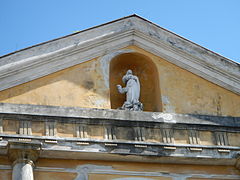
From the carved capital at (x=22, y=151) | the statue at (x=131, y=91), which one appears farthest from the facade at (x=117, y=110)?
the statue at (x=131, y=91)

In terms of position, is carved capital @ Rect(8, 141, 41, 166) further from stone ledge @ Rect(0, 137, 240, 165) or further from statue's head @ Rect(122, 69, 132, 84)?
statue's head @ Rect(122, 69, 132, 84)

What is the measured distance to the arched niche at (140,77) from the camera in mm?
17547

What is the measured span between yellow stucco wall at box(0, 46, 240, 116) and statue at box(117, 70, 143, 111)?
41 cm

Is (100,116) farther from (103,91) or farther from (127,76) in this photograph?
(127,76)

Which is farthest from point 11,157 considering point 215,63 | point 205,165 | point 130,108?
point 215,63

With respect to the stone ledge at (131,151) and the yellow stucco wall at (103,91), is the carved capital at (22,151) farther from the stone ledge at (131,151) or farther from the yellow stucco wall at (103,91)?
the yellow stucco wall at (103,91)

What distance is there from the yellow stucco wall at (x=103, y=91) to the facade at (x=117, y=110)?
21 mm

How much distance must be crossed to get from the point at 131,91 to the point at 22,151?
293cm

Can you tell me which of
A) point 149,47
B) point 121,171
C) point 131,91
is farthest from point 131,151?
point 149,47

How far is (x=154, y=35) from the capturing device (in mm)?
17688

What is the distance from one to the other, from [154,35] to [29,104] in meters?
3.37

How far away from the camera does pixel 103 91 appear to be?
16.9 m

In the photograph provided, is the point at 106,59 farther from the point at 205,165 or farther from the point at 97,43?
the point at 205,165

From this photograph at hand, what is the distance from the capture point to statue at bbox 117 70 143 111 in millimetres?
16797
